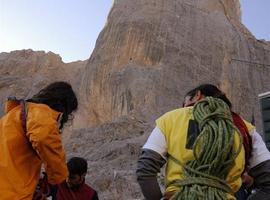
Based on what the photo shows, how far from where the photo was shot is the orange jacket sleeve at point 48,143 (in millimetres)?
3111

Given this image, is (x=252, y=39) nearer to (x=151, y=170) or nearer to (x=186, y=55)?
(x=186, y=55)

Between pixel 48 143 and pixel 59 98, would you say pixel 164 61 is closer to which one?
pixel 59 98

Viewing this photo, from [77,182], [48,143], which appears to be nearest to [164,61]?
[77,182]

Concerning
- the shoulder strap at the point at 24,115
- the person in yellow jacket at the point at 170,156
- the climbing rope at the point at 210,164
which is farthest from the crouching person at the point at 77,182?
the climbing rope at the point at 210,164

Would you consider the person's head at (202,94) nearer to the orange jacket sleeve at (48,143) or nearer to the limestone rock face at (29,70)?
the orange jacket sleeve at (48,143)

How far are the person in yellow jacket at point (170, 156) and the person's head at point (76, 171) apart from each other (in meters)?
1.61

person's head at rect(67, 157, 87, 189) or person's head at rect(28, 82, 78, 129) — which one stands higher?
person's head at rect(28, 82, 78, 129)

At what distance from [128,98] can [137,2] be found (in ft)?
24.1

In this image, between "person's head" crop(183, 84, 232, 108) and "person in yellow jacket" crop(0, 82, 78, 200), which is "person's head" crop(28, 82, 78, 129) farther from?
"person's head" crop(183, 84, 232, 108)

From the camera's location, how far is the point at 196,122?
9.45 ft

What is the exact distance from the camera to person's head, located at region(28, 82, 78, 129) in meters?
3.48

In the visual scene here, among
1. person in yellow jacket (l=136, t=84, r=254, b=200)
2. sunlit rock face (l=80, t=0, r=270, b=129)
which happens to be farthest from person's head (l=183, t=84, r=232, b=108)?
sunlit rock face (l=80, t=0, r=270, b=129)

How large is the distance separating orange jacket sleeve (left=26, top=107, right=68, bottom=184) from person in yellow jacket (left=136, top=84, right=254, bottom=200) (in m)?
0.58

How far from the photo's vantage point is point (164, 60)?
88.8 feet
